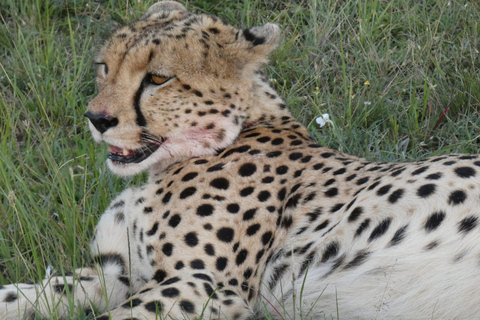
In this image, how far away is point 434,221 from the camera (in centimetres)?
260

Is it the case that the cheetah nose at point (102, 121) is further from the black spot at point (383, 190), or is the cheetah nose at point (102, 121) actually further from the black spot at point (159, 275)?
the black spot at point (383, 190)

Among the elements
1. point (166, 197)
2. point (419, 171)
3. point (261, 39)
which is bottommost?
point (166, 197)

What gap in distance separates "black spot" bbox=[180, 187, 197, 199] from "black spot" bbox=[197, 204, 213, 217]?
80 millimetres

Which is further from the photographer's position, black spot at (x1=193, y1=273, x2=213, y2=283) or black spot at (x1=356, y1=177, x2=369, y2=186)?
black spot at (x1=356, y1=177, x2=369, y2=186)

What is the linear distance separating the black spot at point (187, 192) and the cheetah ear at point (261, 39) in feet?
2.01

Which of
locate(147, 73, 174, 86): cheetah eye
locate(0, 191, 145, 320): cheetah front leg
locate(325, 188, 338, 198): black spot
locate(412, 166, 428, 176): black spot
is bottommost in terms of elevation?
locate(0, 191, 145, 320): cheetah front leg

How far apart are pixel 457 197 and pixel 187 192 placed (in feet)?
3.04

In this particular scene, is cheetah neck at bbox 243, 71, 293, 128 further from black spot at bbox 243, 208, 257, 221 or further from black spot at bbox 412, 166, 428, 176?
black spot at bbox 412, 166, 428, 176

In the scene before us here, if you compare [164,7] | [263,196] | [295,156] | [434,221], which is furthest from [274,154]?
[164,7]

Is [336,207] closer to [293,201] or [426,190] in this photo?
[293,201]

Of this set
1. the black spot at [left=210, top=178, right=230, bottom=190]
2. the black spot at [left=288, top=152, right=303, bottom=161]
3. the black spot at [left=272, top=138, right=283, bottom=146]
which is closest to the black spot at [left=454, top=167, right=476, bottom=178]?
the black spot at [left=288, top=152, right=303, bottom=161]

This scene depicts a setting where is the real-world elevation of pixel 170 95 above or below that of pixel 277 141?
above

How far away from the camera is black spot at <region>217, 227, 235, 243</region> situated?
2762 millimetres

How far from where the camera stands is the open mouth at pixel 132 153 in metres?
3.05
